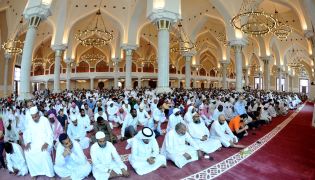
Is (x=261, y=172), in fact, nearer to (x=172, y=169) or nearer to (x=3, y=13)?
(x=172, y=169)

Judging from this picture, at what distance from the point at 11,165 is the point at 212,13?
13702 mm

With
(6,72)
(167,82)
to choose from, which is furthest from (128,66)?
(6,72)

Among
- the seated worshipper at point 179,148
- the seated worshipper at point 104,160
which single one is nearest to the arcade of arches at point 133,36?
the seated worshipper at point 179,148

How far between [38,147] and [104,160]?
2.70ft

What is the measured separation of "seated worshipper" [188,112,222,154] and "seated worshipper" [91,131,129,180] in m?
1.29

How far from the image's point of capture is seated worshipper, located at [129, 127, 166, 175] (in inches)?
111

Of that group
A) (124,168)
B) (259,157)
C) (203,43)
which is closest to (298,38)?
(203,43)

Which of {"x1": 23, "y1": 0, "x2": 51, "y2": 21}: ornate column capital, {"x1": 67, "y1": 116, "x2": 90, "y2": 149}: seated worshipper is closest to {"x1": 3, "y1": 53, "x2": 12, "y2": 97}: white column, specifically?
{"x1": 23, "y1": 0, "x2": 51, "y2": 21}: ornate column capital

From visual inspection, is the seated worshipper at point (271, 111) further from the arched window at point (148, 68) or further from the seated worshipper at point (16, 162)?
the arched window at point (148, 68)

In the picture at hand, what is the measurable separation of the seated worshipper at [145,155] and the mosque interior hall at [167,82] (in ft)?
0.10

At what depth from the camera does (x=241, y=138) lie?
→ 4.34m

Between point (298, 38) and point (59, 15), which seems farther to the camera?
point (298, 38)

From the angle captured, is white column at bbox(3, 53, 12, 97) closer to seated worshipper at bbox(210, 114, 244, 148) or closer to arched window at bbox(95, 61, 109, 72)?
arched window at bbox(95, 61, 109, 72)

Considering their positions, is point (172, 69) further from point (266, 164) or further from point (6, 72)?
point (266, 164)
